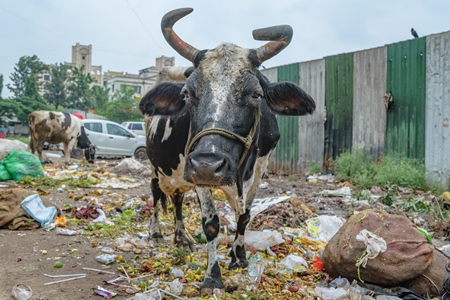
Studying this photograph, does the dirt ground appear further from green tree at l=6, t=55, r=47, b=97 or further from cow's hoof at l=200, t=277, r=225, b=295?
green tree at l=6, t=55, r=47, b=97

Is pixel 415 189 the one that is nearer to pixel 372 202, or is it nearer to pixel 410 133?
pixel 410 133

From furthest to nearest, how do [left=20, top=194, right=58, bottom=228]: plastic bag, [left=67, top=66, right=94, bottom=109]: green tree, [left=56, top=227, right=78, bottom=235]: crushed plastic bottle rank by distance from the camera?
[left=67, top=66, right=94, bottom=109]: green tree → [left=20, top=194, right=58, bottom=228]: plastic bag → [left=56, top=227, right=78, bottom=235]: crushed plastic bottle

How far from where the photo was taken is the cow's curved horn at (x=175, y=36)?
345cm

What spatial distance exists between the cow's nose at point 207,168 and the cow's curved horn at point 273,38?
1.04m

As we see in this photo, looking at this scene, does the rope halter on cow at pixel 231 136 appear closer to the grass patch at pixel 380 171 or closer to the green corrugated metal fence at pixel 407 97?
the grass patch at pixel 380 171

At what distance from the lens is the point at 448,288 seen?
3.12 m

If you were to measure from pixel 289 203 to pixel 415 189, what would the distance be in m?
3.53

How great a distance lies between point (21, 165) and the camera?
9.11m

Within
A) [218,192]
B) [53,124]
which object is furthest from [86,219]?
[53,124]

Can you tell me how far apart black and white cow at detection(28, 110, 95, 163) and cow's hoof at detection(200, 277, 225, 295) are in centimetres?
1127

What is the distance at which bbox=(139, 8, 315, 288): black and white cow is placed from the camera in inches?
113

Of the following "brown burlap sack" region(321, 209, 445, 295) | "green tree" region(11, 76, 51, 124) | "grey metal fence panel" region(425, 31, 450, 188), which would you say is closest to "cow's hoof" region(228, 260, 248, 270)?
"brown burlap sack" region(321, 209, 445, 295)

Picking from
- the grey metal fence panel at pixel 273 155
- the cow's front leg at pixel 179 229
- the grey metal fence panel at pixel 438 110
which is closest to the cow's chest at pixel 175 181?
the cow's front leg at pixel 179 229

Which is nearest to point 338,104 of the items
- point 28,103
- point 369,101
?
point 369,101
